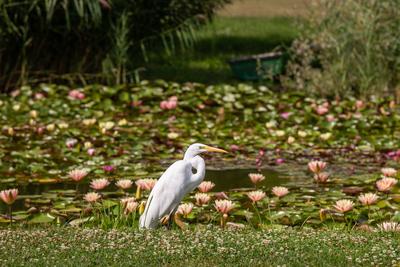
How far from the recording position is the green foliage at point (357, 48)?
44.1 ft

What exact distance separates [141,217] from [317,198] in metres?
1.85

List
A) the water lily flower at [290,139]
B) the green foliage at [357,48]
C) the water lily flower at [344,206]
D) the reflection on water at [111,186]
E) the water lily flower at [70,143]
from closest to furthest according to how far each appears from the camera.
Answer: the water lily flower at [344,206] < the reflection on water at [111,186] < the water lily flower at [70,143] < the water lily flower at [290,139] < the green foliage at [357,48]

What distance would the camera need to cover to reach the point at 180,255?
18.6ft

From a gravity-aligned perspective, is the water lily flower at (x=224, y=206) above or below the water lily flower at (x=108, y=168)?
above

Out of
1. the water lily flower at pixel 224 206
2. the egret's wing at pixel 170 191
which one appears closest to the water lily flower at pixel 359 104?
the water lily flower at pixel 224 206

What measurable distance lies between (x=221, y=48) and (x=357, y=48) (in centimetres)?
905

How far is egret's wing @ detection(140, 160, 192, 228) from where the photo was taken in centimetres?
630

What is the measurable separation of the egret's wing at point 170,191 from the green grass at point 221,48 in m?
7.85

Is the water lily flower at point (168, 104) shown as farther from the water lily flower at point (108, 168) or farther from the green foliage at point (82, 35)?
the water lily flower at point (108, 168)

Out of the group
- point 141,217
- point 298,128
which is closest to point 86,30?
point 298,128

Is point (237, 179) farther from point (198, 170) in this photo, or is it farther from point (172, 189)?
point (172, 189)

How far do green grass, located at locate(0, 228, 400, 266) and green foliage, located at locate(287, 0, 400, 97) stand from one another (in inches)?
288

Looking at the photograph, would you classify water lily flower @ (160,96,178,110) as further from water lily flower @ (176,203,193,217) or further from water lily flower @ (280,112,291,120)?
water lily flower @ (176,203,193,217)

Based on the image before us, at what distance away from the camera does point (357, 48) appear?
13695 millimetres
